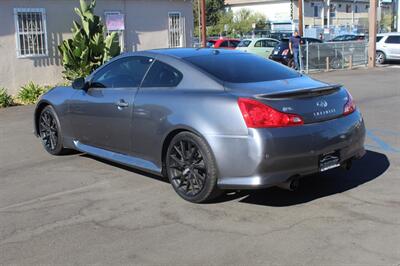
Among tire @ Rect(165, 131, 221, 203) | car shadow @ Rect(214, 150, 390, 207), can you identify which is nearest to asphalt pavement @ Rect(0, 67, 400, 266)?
car shadow @ Rect(214, 150, 390, 207)

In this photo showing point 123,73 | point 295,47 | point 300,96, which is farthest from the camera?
point 295,47

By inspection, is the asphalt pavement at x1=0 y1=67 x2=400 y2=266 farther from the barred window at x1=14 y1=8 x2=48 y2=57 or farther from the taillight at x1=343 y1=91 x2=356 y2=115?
the barred window at x1=14 y1=8 x2=48 y2=57

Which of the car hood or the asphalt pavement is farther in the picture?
the car hood

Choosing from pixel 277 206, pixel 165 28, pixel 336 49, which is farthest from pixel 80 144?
pixel 336 49

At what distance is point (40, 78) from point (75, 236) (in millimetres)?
12290

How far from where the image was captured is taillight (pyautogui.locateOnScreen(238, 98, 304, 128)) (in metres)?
4.66

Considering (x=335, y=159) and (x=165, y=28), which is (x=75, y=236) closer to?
(x=335, y=159)

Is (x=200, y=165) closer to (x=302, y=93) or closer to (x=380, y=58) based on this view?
(x=302, y=93)

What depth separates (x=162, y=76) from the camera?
5.66m

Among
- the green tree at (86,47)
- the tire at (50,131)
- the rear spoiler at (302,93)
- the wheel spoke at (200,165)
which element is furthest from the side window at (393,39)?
the wheel spoke at (200,165)

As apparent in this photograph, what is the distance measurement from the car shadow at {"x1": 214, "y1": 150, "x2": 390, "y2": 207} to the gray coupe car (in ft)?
1.23

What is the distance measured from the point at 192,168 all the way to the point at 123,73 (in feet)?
5.48

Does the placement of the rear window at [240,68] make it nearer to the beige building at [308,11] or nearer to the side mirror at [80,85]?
the side mirror at [80,85]

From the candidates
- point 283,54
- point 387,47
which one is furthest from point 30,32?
point 387,47
